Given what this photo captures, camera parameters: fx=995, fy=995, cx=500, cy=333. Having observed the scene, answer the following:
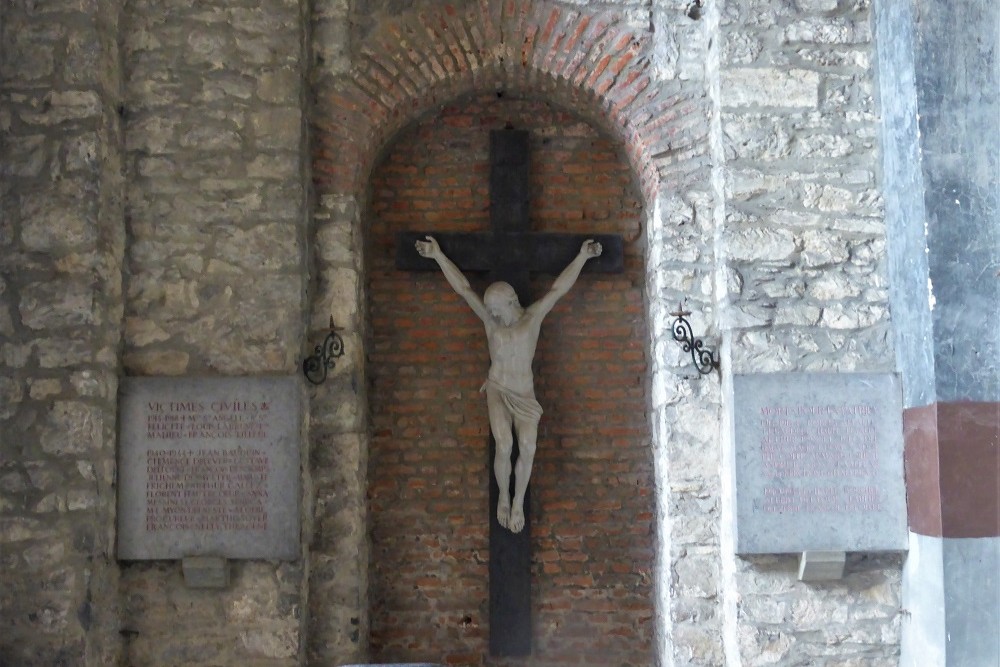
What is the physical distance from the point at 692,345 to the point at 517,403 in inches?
33.4

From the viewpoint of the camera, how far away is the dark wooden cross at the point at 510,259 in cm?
472

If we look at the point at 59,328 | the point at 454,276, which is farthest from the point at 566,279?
the point at 59,328

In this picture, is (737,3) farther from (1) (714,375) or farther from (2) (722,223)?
(1) (714,375)

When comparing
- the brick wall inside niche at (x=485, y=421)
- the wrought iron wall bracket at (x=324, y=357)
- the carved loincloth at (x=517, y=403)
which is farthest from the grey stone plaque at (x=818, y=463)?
the wrought iron wall bracket at (x=324, y=357)

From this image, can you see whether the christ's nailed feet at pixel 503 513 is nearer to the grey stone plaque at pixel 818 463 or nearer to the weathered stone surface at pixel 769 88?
the grey stone plaque at pixel 818 463

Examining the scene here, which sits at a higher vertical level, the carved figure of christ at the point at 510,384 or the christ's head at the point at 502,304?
the christ's head at the point at 502,304

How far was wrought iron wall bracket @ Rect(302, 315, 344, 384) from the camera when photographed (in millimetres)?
4461

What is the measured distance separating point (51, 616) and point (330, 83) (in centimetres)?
257

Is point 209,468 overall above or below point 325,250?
below

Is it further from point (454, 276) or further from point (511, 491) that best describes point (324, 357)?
point (511, 491)

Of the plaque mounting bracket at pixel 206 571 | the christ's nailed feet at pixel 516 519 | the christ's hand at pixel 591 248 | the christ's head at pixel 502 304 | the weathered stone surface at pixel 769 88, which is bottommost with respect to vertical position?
the plaque mounting bracket at pixel 206 571

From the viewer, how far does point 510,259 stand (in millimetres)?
4895

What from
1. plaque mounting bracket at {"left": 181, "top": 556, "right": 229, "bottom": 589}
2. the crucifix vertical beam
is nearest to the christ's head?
the crucifix vertical beam

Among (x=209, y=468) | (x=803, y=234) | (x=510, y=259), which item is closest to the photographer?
(x=209, y=468)
